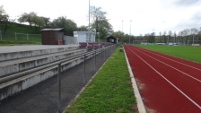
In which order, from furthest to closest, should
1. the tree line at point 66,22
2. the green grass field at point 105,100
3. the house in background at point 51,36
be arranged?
1. the tree line at point 66,22
2. the house in background at point 51,36
3. the green grass field at point 105,100

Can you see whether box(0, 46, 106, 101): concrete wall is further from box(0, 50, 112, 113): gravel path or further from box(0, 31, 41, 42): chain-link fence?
box(0, 31, 41, 42): chain-link fence

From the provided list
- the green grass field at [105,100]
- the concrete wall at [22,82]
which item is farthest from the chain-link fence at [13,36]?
the green grass field at [105,100]

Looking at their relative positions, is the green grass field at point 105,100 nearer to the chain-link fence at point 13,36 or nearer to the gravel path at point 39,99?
the gravel path at point 39,99

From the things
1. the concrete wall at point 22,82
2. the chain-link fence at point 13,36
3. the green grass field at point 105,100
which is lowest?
the green grass field at point 105,100

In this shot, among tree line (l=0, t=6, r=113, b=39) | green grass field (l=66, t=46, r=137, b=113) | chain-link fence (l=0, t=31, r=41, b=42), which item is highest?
tree line (l=0, t=6, r=113, b=39)

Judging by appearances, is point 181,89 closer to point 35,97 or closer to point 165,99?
point 165,99

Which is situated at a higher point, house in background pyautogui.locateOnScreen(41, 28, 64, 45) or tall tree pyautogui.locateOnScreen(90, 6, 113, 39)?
tall tree pyautogui.locateOnScreen(90, 6, 113, 39)

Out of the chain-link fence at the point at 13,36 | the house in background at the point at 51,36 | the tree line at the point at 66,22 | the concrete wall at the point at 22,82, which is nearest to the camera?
the concrete wall at the point at 22,82

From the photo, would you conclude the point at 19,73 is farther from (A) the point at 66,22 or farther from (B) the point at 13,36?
(A) the point at 66,22

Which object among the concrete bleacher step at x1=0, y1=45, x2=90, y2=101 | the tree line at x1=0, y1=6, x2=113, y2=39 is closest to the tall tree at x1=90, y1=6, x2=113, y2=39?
the tree line at x1=0, y1=6, x2=113, y2=39

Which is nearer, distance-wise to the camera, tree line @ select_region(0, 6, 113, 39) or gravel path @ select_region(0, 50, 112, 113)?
gravel path @ select_region(0, 50, 112, 113)

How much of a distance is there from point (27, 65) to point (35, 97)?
353 centimetres

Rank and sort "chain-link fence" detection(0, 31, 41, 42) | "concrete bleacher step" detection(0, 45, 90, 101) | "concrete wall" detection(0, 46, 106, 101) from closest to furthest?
1. "concrete bleacher step" detection(0, 45, 90, 101)
2. "concrete wall" detection(0, 46, 106, 101)
3. "chain-link fence" detection(0, 31, 41, 42)

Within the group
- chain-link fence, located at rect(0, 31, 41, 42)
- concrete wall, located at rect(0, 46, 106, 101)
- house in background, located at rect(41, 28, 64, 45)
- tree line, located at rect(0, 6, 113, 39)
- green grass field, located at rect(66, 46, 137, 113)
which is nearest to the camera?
green grass field, located at rect(66, 46, 137, 113)
